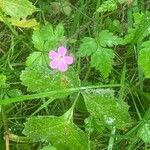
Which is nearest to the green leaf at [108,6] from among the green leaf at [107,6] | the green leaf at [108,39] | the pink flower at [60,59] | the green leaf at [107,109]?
the green leaf at [107,6]

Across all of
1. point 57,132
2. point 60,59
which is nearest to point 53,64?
point 60,59

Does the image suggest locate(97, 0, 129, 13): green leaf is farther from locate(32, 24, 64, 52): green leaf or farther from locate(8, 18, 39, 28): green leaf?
locate(8, 18, 39, 28): green leaf

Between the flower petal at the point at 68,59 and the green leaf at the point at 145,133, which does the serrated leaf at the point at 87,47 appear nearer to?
the flower petal at the point at 68,59

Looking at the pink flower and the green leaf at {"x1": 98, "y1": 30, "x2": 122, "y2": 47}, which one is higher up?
the green leaf at {"x1": 98, "y1": 30, "x2": 122, "y2": 47}

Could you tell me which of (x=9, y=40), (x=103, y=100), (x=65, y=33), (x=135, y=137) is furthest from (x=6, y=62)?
(x=135, y=137)

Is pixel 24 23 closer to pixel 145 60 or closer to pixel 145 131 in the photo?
pixel 145 60

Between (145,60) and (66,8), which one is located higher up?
(66,8)

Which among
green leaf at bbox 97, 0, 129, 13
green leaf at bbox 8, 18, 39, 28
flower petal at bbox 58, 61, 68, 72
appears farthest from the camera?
green leaf at bbox 8, 18, 39, 28

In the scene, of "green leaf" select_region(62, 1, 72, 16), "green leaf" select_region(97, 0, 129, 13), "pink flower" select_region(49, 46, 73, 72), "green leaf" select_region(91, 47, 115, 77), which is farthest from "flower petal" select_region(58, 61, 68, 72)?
"green leaf" select_region(62, 1, 72, 16)
